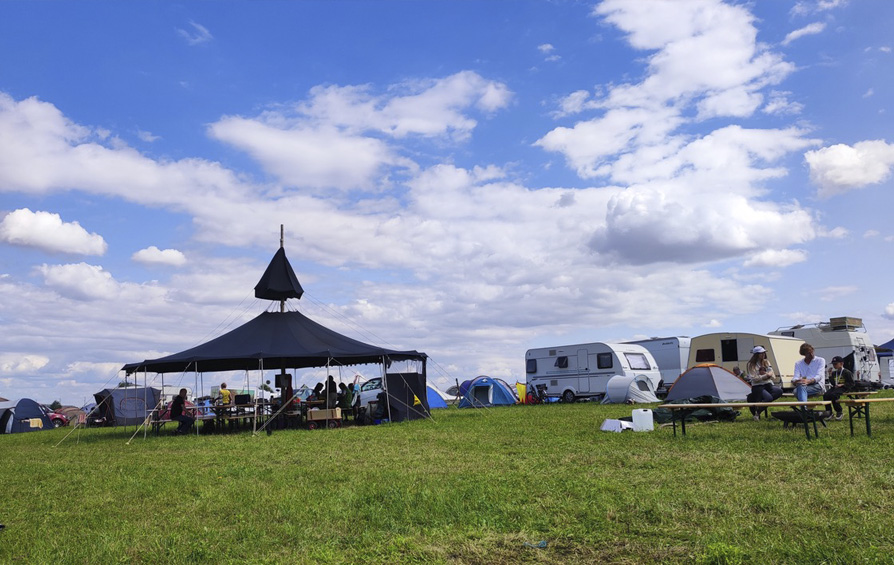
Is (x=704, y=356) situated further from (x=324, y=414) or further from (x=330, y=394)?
(x=324, y=414)

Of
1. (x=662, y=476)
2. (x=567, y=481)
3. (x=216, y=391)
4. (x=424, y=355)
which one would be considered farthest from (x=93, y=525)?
(x=216, y=391)

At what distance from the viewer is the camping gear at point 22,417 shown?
80.0ft

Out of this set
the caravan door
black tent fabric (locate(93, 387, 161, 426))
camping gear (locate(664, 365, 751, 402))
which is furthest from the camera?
the caravan door

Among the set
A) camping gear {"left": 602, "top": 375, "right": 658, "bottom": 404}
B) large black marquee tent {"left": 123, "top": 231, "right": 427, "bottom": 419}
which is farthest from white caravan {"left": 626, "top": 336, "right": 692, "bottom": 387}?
large black marquee tent {"left": 123, "top": 231, "right": 427, "bottom": 419}

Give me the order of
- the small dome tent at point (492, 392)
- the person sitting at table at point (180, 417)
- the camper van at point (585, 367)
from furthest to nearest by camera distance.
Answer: the small dome tent at point (492, 392) → the camper van at point (585, 367) → the person sitting at table at point (180, 417)

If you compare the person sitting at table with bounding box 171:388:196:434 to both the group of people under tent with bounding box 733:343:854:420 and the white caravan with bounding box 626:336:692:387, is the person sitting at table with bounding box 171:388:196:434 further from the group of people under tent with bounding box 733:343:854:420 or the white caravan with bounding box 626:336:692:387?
the white caravan with bounding box 626:336:692:387

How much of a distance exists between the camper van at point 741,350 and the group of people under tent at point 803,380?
1040 cm

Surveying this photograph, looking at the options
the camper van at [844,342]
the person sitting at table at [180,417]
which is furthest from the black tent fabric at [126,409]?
the camper van at [844,342]

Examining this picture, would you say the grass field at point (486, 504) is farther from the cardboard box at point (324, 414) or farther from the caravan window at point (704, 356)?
the caravan window at point (704, 356)

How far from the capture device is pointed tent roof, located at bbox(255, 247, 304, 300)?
19.9m

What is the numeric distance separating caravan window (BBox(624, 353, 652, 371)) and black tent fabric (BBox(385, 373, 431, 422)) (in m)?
9.84

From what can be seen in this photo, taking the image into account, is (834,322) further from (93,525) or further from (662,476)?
(93,525)

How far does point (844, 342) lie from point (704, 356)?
6610 mm

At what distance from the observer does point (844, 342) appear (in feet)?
89.2
